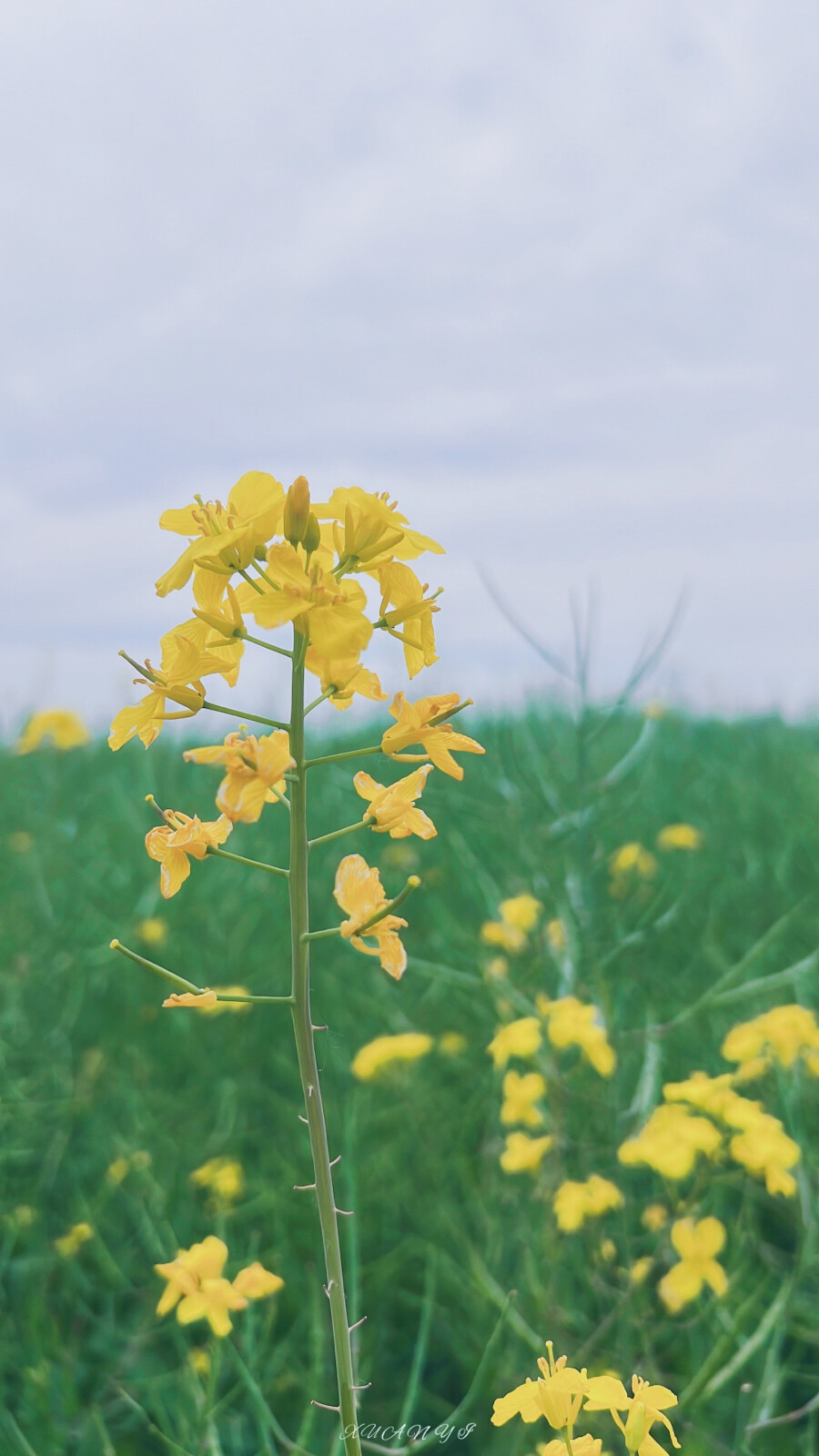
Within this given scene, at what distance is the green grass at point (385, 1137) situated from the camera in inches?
72.9

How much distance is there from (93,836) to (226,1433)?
2268 mm

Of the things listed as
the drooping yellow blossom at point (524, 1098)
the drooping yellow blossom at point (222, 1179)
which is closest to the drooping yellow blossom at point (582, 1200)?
the drooping yellow blossom at point (524, 1098)

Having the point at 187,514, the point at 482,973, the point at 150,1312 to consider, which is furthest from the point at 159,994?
the point at 187,514

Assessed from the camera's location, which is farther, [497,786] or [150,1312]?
[497,786]

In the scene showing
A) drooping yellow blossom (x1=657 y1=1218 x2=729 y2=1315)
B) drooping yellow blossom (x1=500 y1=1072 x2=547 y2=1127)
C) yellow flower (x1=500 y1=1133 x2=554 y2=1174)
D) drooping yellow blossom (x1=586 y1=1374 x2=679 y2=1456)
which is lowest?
drooping yellow blossom (x1=657 y1=1218 x2=729 y2=1315)

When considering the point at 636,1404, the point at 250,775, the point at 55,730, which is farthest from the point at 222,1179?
the point at 250,775

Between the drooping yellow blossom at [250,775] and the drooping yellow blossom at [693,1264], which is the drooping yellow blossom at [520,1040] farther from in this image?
the drooping yellow blossom at [250,775]

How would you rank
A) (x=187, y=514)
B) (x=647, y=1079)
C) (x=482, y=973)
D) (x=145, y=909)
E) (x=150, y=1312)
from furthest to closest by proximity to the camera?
1. (x=145, y=909)
2. (x=150, y=1312)
3. (x=482, y=973)
4. (x=647, y=1079)
5. (x=187, y=514)

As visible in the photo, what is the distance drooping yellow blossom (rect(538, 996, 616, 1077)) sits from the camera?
186 cm

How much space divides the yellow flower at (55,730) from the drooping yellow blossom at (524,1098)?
69.1 inches

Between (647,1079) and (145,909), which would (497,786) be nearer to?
(647,1079)

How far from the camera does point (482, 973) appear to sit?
2129 millimetres

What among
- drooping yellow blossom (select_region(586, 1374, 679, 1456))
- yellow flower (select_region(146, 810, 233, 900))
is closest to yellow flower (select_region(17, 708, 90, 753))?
yellow flower (select_region(146, 810, 233, 900))

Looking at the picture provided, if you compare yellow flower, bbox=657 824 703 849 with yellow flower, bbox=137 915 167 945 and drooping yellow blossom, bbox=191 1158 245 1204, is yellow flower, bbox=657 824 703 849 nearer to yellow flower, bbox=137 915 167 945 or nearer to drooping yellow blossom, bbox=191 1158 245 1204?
yellow flower, bbox=137 915 167 945
